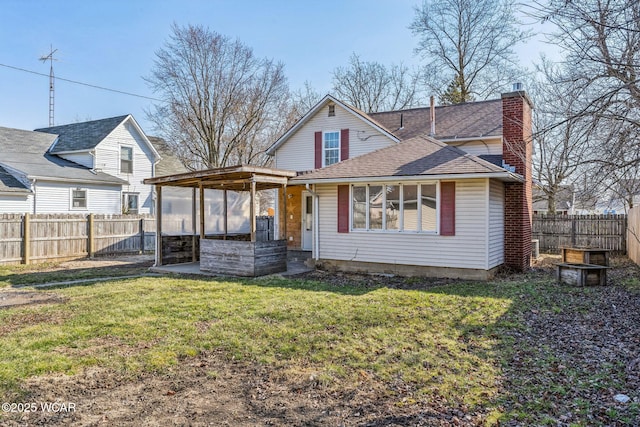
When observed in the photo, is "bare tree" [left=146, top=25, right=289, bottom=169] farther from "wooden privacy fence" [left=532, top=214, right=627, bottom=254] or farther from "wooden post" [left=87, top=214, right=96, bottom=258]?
"wooden privacy fence" [left=532, top=214, right=627, bottom=254]

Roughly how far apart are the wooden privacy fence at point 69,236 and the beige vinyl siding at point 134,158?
199 inches

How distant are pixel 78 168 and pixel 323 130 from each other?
12936 millimetres

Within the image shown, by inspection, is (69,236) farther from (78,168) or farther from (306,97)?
(306,97)

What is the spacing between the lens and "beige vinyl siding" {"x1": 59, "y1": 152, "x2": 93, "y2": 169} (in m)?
21.6

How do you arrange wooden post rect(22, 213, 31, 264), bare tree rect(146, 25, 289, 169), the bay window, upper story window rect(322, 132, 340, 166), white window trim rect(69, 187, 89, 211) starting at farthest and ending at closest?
bare tree rect(146, 25, 289, 169), white window trim rect(69, 187, 89, 211), upper story window rect(322, 132, 340, 166), wooden post rect(22, 213, 31, 264), the bay window

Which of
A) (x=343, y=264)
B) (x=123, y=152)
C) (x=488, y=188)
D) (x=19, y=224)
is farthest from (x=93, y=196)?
(x=488, y=188)

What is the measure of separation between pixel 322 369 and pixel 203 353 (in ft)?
4.94

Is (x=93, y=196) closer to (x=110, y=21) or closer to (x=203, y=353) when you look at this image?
(x=110, y=21)

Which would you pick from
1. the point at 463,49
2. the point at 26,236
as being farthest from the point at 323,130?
the point at 463,49

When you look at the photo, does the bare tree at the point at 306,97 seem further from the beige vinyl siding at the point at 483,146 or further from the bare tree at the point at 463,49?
the beige vinyl siding at the point at 483,146

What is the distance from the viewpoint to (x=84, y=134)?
74.3ft

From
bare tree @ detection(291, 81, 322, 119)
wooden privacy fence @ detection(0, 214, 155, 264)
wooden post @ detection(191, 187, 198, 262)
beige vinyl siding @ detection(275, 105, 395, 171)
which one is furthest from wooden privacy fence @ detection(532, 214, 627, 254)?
bare tree @ detection(291, 81, 322, 119)

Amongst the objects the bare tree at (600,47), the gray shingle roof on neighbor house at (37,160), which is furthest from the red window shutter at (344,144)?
the gray shingle roof on neighbor house at (37,160)

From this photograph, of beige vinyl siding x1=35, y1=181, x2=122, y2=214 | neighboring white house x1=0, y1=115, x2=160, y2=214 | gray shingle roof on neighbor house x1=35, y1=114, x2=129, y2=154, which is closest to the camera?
neighboring white house x1=0, y1=115, x2=160, y2=214
